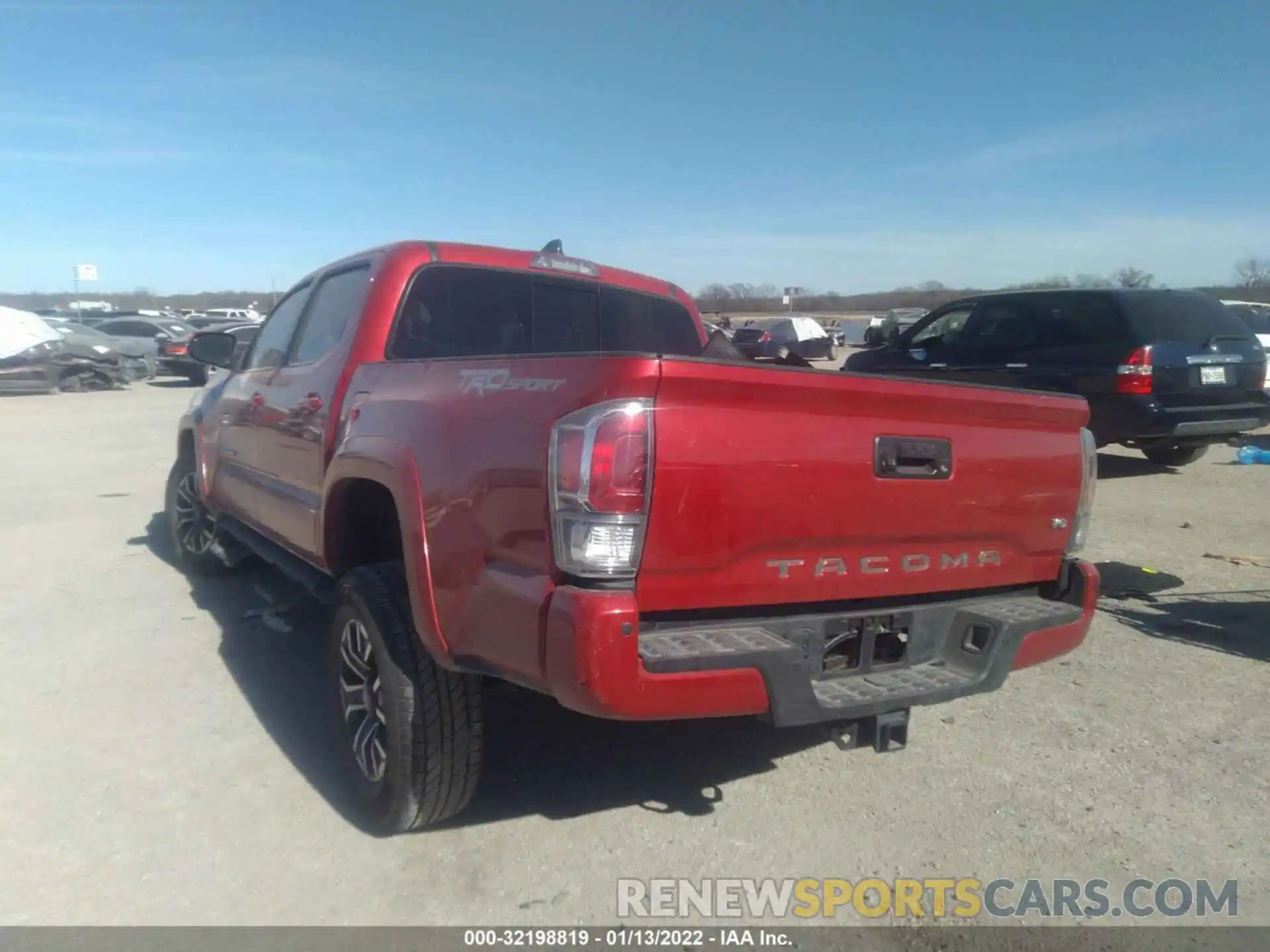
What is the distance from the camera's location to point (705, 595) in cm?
273

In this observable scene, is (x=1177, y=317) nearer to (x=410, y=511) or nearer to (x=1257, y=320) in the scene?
(x=410, y=511)

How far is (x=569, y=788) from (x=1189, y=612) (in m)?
4.05

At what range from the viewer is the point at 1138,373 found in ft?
29.3

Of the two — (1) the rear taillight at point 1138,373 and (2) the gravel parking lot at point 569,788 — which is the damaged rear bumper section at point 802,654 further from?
(1) the rear taillight at point 1138,373

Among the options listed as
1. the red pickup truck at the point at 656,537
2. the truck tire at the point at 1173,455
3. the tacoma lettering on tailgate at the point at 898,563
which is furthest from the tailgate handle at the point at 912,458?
the truck tire at the point at 1173,455

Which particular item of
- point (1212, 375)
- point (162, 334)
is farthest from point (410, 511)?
point (162, 334)

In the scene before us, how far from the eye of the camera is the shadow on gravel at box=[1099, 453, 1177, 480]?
10.6 m

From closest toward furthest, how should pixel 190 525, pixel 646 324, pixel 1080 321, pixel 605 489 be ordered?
pixel 605 489 < pixel 646 324 < pixel 190 525 < pixel 1080 321

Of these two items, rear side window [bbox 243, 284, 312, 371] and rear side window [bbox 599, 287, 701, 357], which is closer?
rear side window [bbox 599, 287, 701, 357]

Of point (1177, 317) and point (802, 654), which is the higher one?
point (1177, 317)

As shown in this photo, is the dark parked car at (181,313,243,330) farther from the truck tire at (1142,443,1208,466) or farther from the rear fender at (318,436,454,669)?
the rear fender at (318,436,454,669)

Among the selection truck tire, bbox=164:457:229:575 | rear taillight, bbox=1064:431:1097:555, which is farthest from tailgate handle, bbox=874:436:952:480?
truck tire, bbox=164:457:229:575

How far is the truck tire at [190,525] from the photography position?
6.61 metres

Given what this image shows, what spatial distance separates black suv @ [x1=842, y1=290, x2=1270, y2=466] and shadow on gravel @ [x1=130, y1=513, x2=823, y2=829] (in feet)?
18.0
